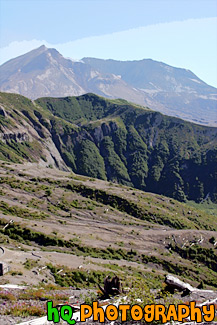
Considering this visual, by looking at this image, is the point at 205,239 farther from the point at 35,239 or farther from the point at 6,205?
the point at 6,205

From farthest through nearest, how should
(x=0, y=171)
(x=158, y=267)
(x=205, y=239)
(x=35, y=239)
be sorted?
(x=0, y=171)
(x=205, y=239)
(x=158, y=267)
(x=35, y=239)

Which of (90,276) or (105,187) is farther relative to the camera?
(105,187)

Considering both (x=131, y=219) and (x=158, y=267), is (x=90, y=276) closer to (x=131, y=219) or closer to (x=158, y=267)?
(x=158, y=267)

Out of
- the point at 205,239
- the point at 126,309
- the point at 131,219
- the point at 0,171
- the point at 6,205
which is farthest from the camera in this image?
the point at 0,171

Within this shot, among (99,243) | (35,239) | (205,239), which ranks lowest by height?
(205,239)

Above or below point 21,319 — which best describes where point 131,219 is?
below

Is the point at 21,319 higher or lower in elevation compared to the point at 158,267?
higher

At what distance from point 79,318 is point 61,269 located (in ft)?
83.4

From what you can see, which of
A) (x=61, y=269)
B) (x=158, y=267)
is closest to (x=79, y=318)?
(x=61, y=269)

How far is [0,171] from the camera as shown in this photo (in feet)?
369

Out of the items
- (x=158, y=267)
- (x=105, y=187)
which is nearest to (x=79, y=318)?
(x=158, y=267)

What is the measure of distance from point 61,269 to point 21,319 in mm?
24708

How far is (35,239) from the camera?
61531mm

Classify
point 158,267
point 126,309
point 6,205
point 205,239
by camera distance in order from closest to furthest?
point 126,309
point 158,267
point 6,205
point 205,239
